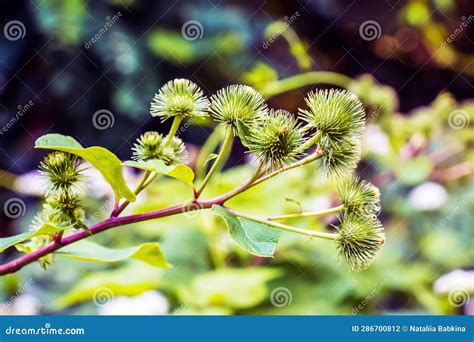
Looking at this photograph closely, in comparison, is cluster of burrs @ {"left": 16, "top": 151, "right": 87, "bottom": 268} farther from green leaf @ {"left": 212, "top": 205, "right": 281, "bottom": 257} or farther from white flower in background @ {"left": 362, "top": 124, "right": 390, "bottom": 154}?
white flower in background @ {"left": 362, "top": 124, "right": 390, "bottom": 154}

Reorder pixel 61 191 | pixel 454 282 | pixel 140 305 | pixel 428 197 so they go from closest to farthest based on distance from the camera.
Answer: pixel 61 191, pixel 140 305, pixel 454 282, pixel 428 197

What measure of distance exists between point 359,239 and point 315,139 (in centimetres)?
13

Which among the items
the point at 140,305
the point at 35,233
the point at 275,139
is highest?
the point at 140,305

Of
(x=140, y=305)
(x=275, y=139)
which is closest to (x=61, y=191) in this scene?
(x=275, y=139)

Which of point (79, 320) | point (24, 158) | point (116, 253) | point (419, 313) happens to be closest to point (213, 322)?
point (79, 320)

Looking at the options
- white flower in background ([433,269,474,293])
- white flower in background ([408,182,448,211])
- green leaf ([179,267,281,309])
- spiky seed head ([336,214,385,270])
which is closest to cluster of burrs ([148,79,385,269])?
spiky seed head ([336,214,385,270])

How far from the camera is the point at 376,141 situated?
2.09 metres

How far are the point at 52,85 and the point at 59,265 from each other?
2.58 feet

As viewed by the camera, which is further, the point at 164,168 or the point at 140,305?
the point at 140,305

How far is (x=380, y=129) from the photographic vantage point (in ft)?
6.89

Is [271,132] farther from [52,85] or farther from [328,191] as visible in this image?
[52,85]

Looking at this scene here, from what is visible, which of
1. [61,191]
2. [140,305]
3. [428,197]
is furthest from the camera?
[428,197]

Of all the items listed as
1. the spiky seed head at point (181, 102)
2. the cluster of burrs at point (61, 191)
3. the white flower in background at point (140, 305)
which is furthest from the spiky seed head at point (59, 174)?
the white flower in background at point (140, 305)

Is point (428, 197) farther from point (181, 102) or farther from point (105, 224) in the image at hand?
point (105, 224)
